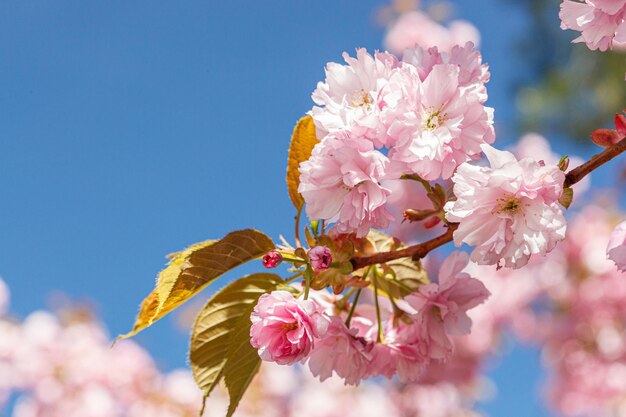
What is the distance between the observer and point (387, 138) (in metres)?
0.64

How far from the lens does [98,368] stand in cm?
430

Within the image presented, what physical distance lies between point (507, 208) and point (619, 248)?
14 cm

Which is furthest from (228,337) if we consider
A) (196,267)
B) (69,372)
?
(69,372)

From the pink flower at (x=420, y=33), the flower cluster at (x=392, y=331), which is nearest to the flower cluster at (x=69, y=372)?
the pink flower at (x=420, y=33)

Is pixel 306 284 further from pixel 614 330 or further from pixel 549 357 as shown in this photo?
pixel 549 357

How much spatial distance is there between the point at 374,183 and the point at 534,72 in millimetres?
6586

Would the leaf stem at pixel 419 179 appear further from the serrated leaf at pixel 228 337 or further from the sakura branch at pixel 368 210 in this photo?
the serrated leaf at pixel 228 337

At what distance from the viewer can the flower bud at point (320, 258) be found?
64 centimetres

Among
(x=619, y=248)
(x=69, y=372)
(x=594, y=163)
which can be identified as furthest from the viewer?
(x=69, y=372)

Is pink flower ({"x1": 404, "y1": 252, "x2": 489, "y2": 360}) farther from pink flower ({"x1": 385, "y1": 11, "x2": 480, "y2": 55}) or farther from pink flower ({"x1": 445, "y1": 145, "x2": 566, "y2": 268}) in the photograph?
pink flower ({"x1": 385, "y1": 11, "x2": 480, "y2": 55})

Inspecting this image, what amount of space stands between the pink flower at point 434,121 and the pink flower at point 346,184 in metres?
0.03

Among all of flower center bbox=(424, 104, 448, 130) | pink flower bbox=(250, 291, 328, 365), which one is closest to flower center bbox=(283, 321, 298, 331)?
pink flower bbox=(250, 291, 328, 365)

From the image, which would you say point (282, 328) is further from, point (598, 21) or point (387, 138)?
point (598, 21)

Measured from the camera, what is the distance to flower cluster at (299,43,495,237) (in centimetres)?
63
